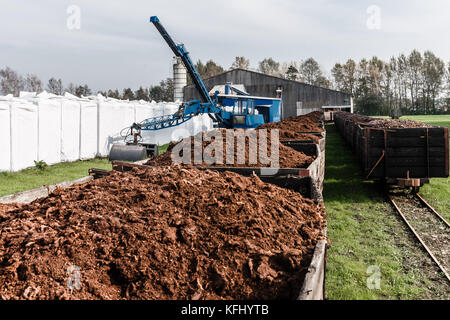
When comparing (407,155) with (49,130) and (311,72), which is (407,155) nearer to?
(49,130)

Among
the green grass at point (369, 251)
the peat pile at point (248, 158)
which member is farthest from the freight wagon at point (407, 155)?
the peat pile at point (248, 158)

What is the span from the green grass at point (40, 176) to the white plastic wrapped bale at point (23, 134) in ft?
1.42

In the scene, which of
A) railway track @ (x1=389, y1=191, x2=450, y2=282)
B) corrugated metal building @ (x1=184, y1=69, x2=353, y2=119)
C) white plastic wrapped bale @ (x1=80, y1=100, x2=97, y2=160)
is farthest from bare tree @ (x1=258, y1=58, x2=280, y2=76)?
railway track @ (x1=389, y1=191, x2=450, y2=282)

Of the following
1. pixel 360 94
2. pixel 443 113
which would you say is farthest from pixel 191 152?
pixel 443 113

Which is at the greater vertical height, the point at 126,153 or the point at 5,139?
the point at 5,139

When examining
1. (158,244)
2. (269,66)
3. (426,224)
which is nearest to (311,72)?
(269,66)

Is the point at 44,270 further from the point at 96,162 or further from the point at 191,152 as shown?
the point at 96,162

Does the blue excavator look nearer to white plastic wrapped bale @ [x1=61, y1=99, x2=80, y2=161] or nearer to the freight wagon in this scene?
white plastic wrapped bale @ [x1=61, y1=99, x2=80, y2=161]

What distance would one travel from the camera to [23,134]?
1371 cm

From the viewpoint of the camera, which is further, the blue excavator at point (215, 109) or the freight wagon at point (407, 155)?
the blue excavator at point (215, 109)

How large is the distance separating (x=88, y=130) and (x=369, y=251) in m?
14.4

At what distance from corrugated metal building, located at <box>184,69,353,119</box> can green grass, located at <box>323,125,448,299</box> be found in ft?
108

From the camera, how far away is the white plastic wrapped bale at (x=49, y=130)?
575 inches

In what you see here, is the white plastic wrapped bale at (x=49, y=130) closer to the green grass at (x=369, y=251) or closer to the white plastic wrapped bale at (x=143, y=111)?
the white plastic wrapped bale at (x=143, y=111)
